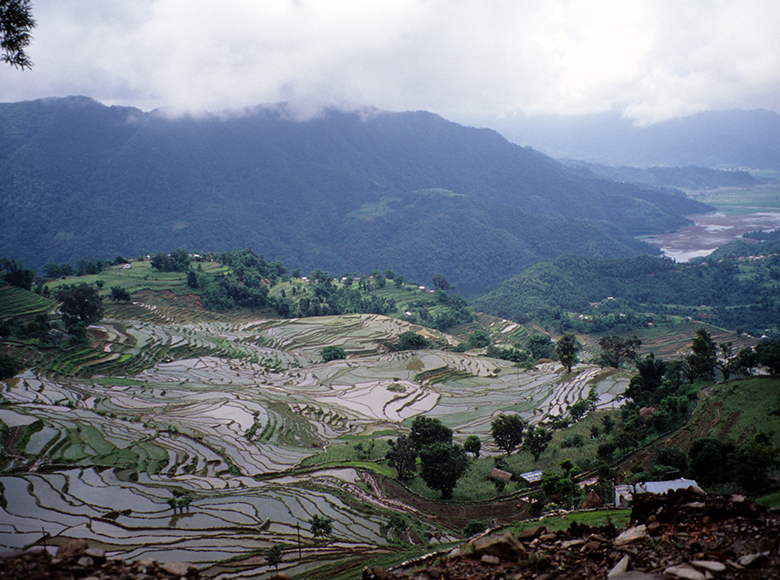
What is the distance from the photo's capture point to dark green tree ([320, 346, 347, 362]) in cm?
5633

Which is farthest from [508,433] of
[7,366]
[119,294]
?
[119,294]

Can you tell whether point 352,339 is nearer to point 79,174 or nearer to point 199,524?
point 199,524

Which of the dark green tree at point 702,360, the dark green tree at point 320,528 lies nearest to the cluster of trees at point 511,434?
the dark green tree at point 702,360

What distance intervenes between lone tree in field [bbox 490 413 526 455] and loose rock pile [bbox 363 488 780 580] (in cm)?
2190

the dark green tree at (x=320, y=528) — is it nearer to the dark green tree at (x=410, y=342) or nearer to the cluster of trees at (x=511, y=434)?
the cluster of trees at (x=511, y=434)

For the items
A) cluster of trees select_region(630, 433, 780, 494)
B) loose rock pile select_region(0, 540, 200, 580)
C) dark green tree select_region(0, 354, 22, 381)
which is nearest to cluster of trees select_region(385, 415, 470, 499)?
cluster of trees select_region(630, 433, 780, 494)

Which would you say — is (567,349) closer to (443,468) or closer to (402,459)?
(402,459)

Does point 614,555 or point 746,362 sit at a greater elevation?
point 614,555

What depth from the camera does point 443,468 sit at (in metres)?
22.5

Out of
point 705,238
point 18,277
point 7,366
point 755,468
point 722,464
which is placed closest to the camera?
point 755,468

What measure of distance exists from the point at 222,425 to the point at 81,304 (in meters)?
28.7

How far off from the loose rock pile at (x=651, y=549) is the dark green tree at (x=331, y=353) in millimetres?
48427

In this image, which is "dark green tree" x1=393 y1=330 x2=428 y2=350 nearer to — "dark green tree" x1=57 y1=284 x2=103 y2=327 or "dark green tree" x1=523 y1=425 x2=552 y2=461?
"dark green tree" x1=523 y1=425 x2=552 y2=461

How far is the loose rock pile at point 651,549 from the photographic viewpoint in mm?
6102
